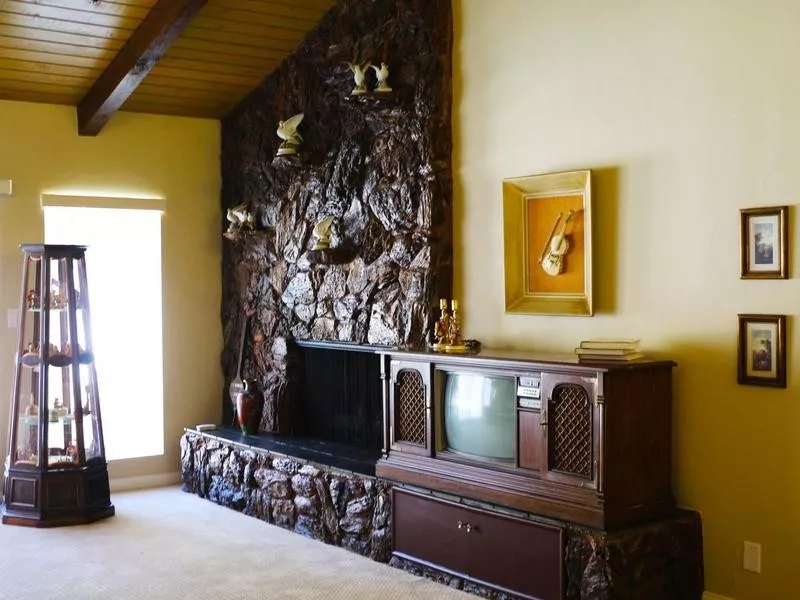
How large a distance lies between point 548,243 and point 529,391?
820 millimetres

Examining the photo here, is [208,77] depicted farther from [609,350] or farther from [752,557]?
[752,557]

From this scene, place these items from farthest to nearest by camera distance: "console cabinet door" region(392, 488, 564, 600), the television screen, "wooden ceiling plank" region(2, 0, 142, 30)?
"wooden ceiling plank" region(2, 0, 142, 30)
the television screen
"console cabinet door" region(392, 488, 564, 600)

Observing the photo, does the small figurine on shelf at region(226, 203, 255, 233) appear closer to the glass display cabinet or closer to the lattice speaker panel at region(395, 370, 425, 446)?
the glass display cabinet

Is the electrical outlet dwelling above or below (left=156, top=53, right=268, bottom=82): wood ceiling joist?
below

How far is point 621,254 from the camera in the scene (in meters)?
4.18

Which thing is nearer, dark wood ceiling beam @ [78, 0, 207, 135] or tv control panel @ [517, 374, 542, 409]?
tv control panel @ [517, 374, 542, 409]

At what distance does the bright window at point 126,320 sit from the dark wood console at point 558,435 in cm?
281

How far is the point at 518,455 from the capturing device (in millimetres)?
4062

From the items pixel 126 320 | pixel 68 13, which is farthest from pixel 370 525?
pixel 68 13

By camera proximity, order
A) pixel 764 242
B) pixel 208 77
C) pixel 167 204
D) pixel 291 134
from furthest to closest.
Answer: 1. pixel 167 204
2. pixel 208 77
3. pixel 291 134
4. pixel 764 242

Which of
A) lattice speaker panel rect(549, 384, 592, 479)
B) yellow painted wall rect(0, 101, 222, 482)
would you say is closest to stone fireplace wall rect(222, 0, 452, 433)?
yellow painted wall rect(0, 101, 222, 482)

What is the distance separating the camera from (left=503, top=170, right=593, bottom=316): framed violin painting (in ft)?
14.1

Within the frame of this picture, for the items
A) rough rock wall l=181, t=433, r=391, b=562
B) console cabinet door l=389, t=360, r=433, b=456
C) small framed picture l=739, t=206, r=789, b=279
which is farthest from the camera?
rough rock wall l=181, t=433, r=391, b=562

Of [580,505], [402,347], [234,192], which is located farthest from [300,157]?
[580,505]
